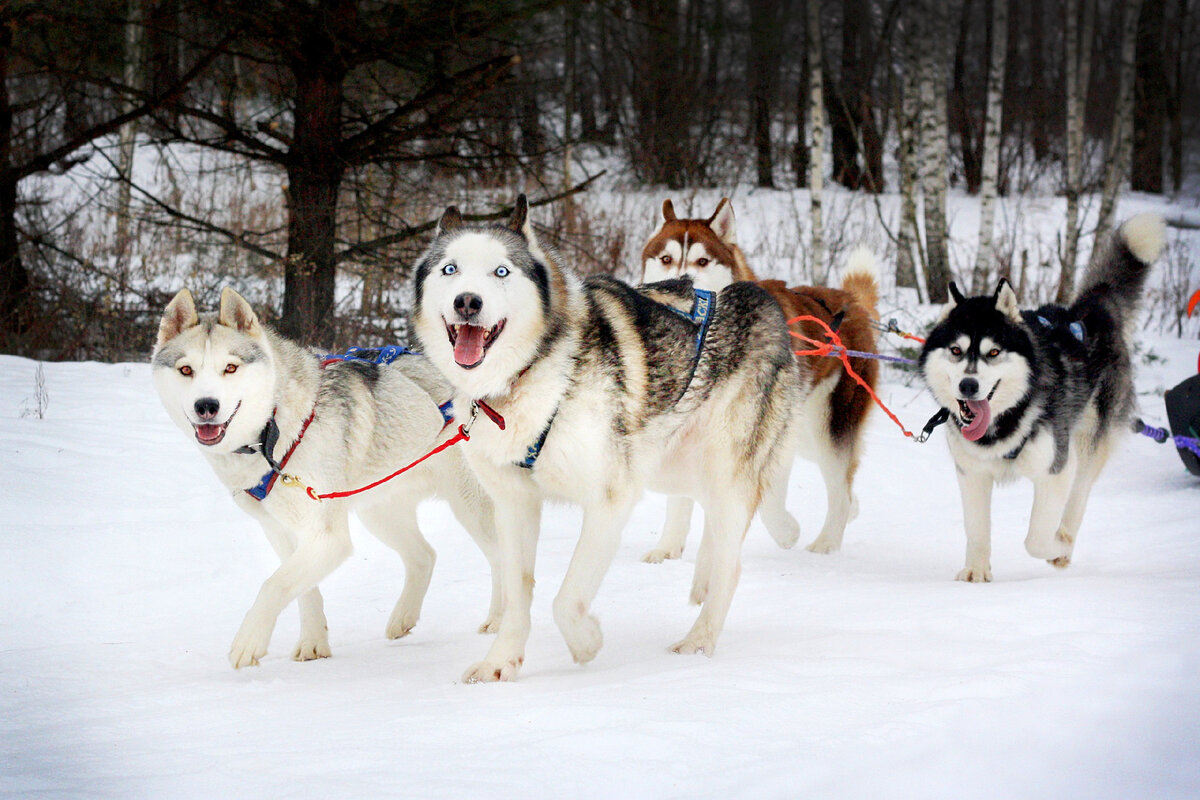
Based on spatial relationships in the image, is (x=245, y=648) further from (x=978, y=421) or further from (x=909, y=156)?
(x=909, y=156)

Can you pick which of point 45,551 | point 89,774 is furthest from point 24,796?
point 45,551

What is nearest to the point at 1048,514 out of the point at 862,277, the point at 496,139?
the point at 862,277

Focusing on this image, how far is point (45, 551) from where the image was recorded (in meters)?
4.17

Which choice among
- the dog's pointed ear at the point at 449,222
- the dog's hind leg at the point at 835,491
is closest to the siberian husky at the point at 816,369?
Answer: the dog's hind leg at the point at 835,491

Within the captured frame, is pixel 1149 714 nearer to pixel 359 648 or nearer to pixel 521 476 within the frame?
pixel 521 476

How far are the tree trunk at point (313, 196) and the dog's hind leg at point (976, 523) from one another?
4.94 metres

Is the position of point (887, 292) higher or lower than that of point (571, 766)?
higher

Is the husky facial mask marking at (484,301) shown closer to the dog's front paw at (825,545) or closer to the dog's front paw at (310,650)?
the dog's front paw at (310,650)

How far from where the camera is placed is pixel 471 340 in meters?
2.66

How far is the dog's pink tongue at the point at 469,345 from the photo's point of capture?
8.61ft

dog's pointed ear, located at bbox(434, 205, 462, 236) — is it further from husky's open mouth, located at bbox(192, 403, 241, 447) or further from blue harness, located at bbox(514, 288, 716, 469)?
husky's open mouth, located at bbox(192, 403, 241, 447)

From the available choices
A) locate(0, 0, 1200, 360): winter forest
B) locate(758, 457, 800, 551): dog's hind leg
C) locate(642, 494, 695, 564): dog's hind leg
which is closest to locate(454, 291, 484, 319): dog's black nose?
locate(758, 457, 800, 551): dog's hind leg

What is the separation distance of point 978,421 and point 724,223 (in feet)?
6.08

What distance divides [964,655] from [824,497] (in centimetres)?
348
